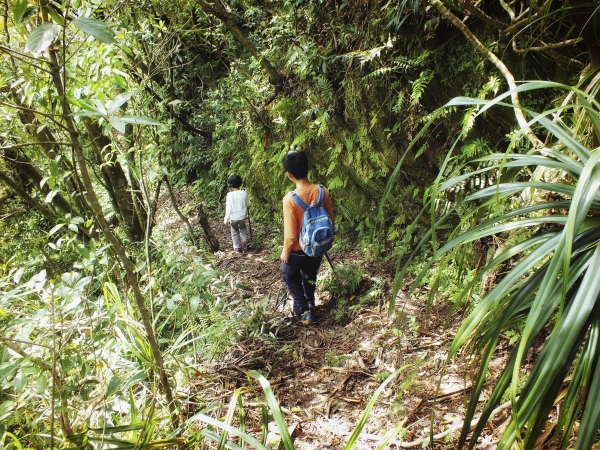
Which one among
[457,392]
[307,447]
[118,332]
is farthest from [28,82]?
[457,392]

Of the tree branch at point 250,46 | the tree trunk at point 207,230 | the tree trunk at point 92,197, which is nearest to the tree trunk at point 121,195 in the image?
the tree trunk at point 207,230

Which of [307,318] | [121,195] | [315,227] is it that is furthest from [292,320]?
[121,195]

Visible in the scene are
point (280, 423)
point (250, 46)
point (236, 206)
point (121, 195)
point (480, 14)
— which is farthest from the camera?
point (236, 206)

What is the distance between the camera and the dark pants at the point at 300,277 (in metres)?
3.85

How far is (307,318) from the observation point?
153 inches

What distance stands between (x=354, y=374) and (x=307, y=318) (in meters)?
1.10

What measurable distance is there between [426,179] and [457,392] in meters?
2.42

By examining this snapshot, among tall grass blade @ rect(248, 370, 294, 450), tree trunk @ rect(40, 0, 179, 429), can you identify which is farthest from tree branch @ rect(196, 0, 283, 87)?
tall grass blade @ rect(248, 370, 294, 450)

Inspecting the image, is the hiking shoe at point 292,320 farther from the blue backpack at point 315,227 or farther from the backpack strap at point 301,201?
the backpack strap at point 301,201

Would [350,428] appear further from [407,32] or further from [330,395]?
[407,32]

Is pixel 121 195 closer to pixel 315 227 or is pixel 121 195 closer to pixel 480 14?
pixel 315 227

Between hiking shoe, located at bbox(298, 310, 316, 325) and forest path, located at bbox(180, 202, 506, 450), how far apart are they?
0.27 ft

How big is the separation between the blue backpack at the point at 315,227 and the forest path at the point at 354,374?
31.9 inches

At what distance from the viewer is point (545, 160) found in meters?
1.35
